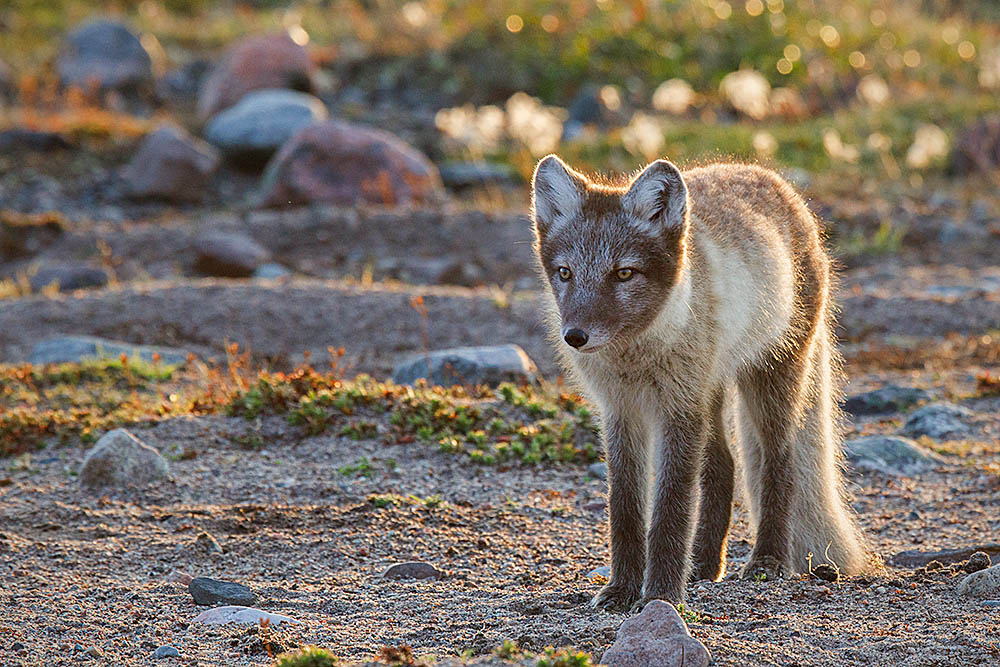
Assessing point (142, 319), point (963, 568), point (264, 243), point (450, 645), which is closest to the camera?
point (450, 645)

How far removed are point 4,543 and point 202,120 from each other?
1232 centimetres

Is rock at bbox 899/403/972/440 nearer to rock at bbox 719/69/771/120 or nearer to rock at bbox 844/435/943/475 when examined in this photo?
rock at bbox 844/435/943/475

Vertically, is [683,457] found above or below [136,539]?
above

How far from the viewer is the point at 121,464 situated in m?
5.71

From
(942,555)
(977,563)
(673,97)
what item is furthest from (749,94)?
(977,563)

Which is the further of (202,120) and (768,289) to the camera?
(202,120)

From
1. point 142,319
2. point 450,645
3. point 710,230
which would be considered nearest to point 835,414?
point 710,230

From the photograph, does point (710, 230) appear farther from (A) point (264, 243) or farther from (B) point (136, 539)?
(A) point (264, 243)

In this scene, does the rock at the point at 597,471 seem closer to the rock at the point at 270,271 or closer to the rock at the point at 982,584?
the rock at the point at 982,584

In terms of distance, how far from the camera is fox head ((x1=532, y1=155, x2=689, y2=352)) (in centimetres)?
407

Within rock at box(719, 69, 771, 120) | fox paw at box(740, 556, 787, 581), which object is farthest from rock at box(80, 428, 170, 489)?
rock at box(719, 69, 771, 120)

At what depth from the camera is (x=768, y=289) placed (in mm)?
4609

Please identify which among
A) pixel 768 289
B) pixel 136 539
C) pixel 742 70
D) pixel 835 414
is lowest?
pixel 136 539

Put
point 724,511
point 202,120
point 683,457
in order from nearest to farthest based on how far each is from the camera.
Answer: point 683,457
point 724,511
point 202,120
